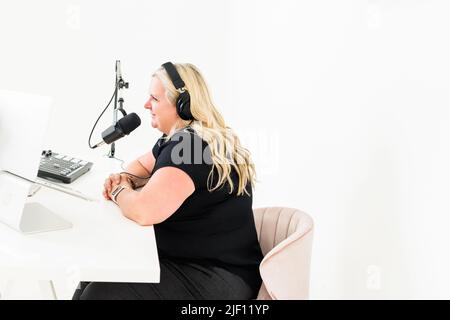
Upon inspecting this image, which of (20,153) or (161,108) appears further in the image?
A: (161,108)

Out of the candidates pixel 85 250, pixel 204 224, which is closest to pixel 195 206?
pixel 204 224

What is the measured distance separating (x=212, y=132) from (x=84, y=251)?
0.54 m

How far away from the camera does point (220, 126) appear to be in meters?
1.60

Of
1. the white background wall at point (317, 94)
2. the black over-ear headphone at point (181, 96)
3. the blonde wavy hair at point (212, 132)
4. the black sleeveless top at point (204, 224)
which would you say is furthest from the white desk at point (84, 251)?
the white background wall at point (317, 94)

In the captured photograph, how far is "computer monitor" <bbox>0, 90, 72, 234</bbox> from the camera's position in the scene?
46.4 inches

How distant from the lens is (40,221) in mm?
1319

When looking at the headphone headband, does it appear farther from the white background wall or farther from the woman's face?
the white background wall

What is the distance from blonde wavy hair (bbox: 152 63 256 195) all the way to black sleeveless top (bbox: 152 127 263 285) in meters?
0.02

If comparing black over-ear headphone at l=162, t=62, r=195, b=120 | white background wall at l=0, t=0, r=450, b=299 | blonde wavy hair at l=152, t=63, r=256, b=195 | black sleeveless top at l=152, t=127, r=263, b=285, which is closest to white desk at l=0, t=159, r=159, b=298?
black sleeveless top at l=152, t=127, r=263, b=285

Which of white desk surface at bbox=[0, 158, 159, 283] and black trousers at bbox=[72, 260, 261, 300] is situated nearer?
white desk surface at bbox=[0, 158, 159, 283]

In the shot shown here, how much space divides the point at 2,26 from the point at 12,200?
2.05 meters

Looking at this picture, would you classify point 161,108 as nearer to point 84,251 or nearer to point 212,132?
point 212,132
